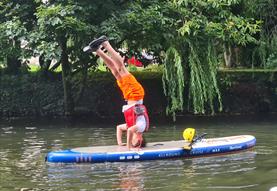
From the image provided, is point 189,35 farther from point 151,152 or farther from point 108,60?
point 151,152

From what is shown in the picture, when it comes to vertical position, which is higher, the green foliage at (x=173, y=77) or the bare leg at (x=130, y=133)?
the green foliage at (x=173, y=77)

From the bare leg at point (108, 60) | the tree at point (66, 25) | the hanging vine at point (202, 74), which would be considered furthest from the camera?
the hanging vine at point (202, 74)

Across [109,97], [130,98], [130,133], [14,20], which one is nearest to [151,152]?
[130,133]

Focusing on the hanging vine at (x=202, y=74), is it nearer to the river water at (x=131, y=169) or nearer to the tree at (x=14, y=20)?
the river water at (x=131, y=169)

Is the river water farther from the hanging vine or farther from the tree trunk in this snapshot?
the tree trunk

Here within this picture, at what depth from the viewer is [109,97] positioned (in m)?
19.8

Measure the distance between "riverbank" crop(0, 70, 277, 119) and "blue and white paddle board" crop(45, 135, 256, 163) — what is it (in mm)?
7774

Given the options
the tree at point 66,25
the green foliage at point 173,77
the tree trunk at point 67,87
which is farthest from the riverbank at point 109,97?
the green foliage at point 173,77

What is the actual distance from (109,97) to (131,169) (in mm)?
9846

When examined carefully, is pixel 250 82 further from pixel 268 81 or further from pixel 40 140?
pixel 40 140

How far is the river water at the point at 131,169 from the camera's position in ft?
28.7

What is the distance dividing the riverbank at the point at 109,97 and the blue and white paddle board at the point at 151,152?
306 inches

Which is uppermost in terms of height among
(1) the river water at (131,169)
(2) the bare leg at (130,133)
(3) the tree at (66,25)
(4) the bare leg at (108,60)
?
(3) the tree at (66,25)

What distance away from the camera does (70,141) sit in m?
13.9
